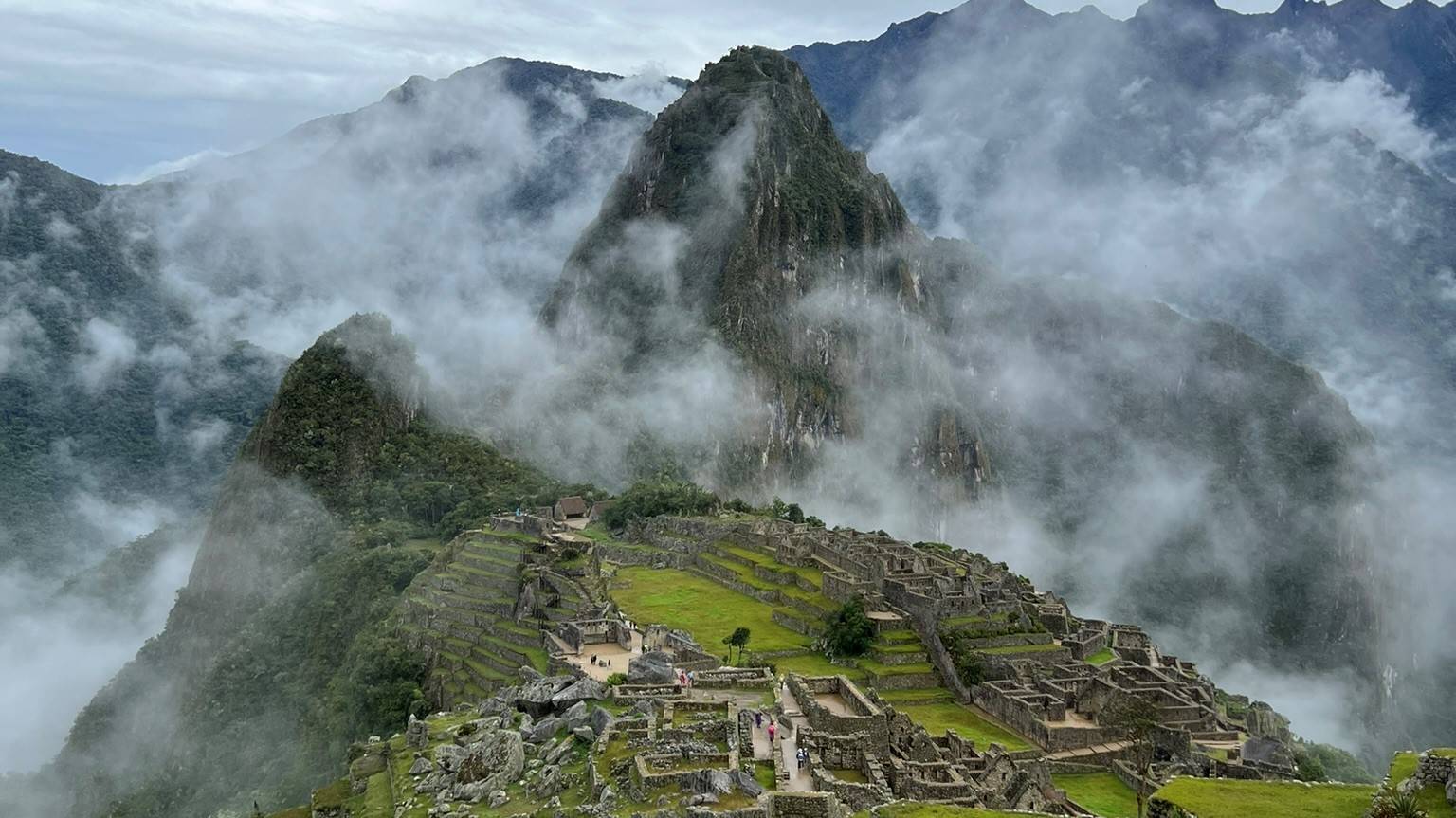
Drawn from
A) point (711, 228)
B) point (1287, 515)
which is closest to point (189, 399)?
point (711, 228)

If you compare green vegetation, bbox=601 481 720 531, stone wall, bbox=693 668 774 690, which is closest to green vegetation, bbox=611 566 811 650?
green vegetation, bbox=601 481 720 531

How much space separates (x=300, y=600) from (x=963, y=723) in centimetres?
4314

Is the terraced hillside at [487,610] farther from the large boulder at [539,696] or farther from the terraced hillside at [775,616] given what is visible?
the large boulder at [539,696]

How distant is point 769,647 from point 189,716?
3770 cm

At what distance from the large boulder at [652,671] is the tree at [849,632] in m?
21.4

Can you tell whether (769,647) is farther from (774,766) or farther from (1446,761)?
(1446,761)

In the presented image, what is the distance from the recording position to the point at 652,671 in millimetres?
27875

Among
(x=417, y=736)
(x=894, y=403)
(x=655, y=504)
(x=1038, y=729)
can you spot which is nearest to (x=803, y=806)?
(x=417, y=736)

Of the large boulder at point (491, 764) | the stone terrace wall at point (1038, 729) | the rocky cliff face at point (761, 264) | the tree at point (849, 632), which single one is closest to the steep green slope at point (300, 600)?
the tree at point (849, 632)

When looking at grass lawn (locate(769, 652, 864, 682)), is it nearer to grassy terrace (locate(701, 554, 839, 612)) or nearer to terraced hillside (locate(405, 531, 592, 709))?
grassy terrace (locate(701, 554, 839, 612))

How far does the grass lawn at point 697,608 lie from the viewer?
50.6 meters

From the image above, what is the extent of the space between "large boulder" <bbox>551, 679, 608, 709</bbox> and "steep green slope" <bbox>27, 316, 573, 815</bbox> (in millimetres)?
22699

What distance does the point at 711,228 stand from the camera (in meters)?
163

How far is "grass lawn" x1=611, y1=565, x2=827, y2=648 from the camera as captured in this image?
166 feet
